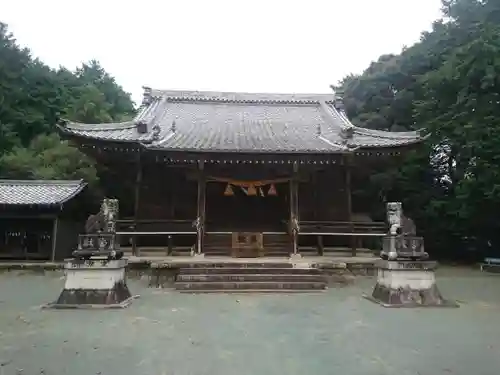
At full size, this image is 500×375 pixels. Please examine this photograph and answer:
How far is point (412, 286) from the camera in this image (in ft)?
29.8

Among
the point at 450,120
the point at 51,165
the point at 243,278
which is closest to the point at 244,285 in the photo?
the point at 243,278

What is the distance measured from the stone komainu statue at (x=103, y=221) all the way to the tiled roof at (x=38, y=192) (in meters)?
8.96

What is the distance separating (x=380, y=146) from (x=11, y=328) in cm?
1175

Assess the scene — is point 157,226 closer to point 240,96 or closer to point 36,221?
point 36,221

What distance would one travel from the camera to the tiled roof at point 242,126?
14781 millimetres

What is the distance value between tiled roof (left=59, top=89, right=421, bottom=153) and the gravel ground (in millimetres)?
6132

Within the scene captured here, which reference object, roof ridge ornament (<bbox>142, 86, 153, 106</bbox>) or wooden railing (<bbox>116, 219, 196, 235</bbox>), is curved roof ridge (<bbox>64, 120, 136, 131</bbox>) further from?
roof ridge ornament (<bbox>142, 86, 153, 106</bbox>)

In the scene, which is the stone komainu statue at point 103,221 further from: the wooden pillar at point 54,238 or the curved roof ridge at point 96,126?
the wooden pillar at point 54,238

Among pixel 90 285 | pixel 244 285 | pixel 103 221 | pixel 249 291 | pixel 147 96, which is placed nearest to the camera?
pixel 90 285

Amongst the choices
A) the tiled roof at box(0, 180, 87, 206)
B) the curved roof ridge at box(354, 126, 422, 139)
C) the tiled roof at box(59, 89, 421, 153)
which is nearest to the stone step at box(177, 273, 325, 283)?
the tiled roof at box(59, 89, 421, 153)

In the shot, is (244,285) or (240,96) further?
(240,96)

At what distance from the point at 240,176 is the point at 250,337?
32.1 ft

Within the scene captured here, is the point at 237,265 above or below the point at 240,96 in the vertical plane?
below

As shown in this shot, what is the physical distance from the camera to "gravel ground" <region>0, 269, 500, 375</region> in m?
4.91
